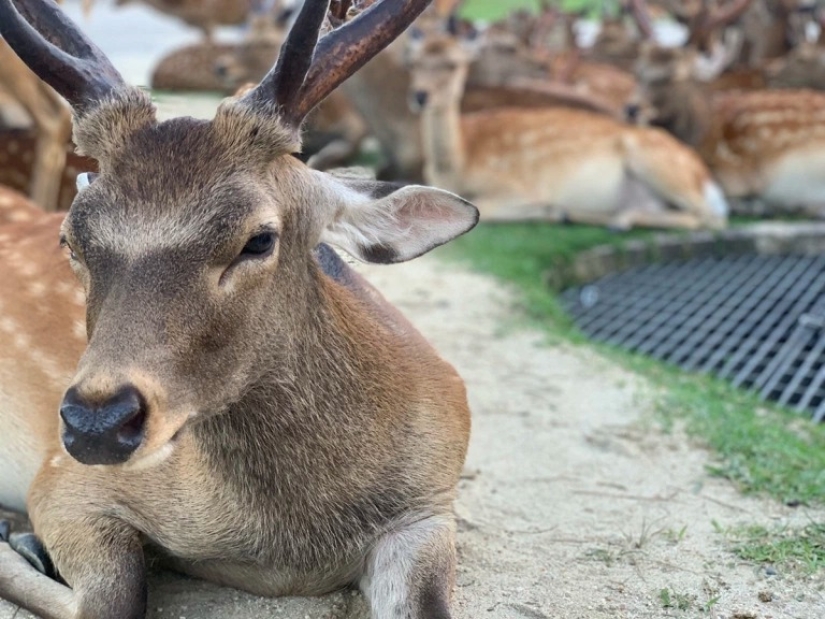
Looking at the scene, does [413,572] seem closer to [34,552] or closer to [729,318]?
[34,552]

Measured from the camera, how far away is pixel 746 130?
8781 millimetres

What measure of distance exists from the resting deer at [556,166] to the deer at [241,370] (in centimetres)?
538

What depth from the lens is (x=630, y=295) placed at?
6387mm

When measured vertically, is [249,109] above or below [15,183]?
above

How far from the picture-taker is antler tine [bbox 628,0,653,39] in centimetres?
961

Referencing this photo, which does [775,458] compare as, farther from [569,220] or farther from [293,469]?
[569,220]

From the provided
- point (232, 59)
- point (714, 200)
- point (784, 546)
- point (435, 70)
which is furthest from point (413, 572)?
point (232, 59)

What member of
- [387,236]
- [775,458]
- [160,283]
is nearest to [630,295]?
[775,458]

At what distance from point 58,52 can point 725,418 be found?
279 cm

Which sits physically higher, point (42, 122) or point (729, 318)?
point (42, 122)

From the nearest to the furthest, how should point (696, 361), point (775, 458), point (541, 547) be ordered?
point (541, 547) → point (775, 458) → point (696, 361)

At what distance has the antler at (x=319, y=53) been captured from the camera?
2.14 m

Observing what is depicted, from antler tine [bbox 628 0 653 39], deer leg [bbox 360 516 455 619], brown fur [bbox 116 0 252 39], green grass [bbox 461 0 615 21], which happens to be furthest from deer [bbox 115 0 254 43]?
deer leg [bbox 360 516 455 619]

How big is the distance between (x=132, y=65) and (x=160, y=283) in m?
16.0
